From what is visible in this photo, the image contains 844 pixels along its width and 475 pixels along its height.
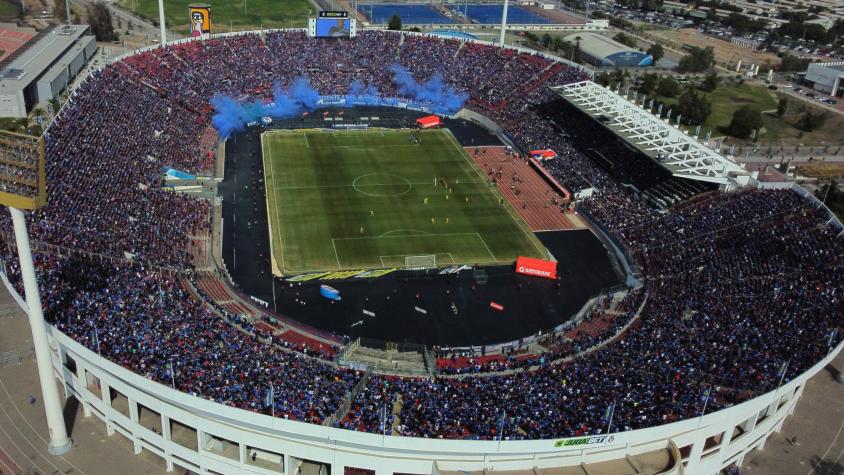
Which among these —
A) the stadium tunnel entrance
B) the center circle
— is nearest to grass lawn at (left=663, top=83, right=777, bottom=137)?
the stadium tunnel entrance

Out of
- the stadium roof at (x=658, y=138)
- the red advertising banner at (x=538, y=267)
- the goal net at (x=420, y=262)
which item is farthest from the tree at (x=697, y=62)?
the goal net at (x=420, y=262)

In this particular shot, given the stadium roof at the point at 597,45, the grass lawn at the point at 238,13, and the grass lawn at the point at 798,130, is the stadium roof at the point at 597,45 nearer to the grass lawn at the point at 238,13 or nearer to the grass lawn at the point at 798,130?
the grass lawn at the point at 798,130

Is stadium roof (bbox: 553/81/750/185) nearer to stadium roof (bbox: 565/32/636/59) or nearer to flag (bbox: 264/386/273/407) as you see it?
flag (bbox: 264/386/273/407)

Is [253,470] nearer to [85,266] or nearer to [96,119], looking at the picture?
[85,266]

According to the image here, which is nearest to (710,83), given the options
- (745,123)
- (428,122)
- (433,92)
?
(745,123)

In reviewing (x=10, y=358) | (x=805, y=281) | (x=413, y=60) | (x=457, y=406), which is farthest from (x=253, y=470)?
(x=413, y=60)

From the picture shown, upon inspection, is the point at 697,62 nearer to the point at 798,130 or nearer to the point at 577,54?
the point at 577,54
